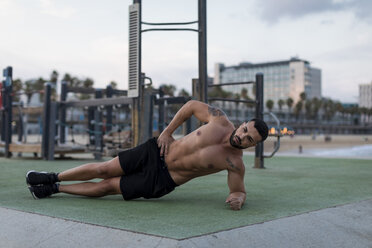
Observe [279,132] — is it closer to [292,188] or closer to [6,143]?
[292,188]

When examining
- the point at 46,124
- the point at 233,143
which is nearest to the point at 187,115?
the point at 233,143

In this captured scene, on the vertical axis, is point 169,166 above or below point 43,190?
above

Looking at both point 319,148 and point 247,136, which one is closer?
point 247,136

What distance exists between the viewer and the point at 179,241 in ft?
8.28

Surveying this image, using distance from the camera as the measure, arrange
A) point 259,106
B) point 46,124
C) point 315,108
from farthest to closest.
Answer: point 315,108 < point 46,124 < point 259,106

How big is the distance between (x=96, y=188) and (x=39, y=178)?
1.98 feet

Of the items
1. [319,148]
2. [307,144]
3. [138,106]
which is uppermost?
[138,106]

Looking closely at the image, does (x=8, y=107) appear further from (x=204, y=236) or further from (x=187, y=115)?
(x=204, y=236)

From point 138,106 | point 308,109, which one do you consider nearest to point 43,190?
point 138,106

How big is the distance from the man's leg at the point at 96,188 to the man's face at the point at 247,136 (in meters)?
1.38

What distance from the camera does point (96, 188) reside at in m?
4.23

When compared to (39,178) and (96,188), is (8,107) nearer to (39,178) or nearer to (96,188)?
(39,178)

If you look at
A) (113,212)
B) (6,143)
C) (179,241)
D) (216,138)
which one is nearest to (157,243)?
(179,241)

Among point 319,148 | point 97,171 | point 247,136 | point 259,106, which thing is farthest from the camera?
point 319,148
